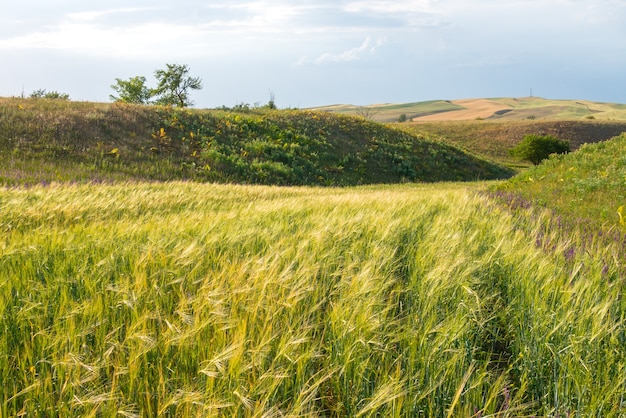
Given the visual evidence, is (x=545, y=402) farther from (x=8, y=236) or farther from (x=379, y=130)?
(x=379, y=130)

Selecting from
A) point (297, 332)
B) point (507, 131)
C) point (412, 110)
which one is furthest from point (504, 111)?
point (297, 332)

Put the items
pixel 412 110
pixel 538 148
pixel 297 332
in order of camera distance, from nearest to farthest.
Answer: pixel 297 332, pixel 538 148, pixel 412 110

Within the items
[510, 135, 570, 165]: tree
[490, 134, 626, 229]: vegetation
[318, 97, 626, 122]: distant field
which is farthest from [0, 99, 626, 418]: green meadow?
[318, 97, 626, 122]: distant field

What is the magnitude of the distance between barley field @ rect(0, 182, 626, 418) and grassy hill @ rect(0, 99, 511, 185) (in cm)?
1336

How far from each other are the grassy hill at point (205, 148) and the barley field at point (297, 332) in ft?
43.8

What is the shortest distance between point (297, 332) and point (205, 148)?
23932 mm

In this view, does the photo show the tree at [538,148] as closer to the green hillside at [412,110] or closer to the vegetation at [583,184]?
the vegetation at [583,184]

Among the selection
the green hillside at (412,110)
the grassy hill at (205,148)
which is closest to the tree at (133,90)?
the grassy hill at (205,148)

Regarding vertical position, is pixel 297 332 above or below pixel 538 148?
below

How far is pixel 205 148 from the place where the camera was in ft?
81.7

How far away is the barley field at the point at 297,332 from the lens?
1.85 metres

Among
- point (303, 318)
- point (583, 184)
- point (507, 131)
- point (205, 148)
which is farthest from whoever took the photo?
point (507, 131)

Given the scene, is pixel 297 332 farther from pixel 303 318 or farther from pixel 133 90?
pixel 133 90

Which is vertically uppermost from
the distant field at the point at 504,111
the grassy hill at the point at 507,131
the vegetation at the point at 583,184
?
the distant field at the point at 504,111
